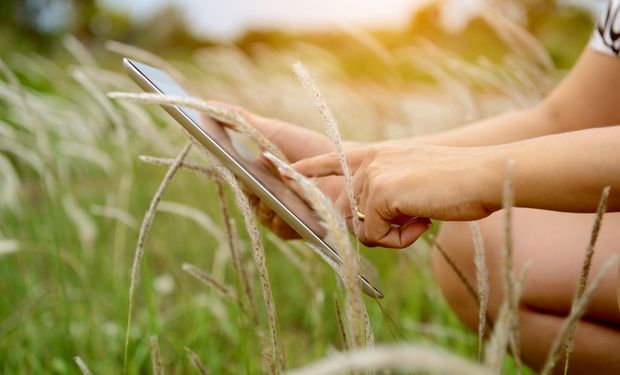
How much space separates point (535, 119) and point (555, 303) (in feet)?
1.41

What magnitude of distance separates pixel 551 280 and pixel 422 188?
0.55 metres

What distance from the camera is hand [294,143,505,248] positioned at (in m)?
0.77

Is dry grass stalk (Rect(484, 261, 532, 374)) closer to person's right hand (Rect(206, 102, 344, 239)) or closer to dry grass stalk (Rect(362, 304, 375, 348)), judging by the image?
dry grass stalk (Rect(362, 304, 375, 348))

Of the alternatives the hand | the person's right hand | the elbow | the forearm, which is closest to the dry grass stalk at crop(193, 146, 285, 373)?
the hand

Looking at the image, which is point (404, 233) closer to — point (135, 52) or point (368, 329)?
point (368, 329)

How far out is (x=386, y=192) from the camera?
784 millimetres

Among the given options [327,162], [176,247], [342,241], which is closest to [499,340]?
[342,241]

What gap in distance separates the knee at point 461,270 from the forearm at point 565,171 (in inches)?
22.0

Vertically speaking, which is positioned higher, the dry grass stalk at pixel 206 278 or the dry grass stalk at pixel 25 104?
the dry grass stalk at pixel 206 278

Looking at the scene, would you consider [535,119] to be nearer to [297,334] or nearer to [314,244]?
[314,244]

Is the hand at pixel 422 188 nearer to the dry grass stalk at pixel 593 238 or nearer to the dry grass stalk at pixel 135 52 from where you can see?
the dry grass stalk at pixel 593 238

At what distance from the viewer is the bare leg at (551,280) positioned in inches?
46.4

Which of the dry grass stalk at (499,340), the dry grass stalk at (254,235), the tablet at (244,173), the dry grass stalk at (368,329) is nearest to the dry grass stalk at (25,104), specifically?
the tablet at (244,173)

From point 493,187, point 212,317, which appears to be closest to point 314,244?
point 493,187
